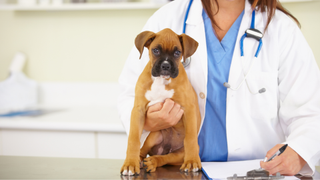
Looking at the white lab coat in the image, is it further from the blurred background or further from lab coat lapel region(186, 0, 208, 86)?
the blurred background

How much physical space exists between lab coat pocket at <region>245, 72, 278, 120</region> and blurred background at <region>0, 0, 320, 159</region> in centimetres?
135

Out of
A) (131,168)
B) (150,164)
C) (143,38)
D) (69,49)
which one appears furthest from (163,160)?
(69,49)

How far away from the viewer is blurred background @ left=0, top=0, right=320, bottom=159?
8.03ft

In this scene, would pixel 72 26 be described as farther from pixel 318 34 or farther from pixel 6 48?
pixel 318 34

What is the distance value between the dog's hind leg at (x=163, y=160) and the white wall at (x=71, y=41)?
1.75 metres

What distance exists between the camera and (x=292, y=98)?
1243mm

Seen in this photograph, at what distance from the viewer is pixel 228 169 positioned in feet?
3.42

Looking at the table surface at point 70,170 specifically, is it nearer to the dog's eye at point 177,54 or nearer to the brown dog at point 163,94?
the brown dog at point 163,94

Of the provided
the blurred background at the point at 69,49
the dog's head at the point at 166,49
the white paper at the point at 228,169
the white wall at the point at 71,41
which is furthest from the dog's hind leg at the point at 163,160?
the white wall at the point at 71,41

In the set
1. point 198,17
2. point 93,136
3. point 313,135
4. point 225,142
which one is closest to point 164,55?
point 198,17

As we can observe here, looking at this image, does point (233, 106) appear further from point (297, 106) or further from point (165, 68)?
point (165, 68)

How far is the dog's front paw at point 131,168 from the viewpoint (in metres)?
0.94

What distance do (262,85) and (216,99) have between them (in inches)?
8.7

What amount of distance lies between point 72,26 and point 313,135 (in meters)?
2.36
